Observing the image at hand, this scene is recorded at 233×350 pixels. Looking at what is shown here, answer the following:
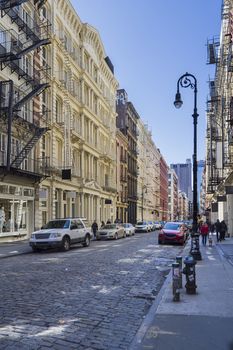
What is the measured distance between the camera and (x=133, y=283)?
11.9 metres

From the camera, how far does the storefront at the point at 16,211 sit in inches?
1088

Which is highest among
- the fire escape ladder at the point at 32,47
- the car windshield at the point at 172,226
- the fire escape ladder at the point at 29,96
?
the fire escape ladder at the point at 32,47

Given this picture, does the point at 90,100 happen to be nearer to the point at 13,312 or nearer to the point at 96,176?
the point at 96,176

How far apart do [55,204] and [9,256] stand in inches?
640

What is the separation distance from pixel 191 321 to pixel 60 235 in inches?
635

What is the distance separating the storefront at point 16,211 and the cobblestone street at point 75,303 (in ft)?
41.6

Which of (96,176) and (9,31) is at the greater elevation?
(9,31)

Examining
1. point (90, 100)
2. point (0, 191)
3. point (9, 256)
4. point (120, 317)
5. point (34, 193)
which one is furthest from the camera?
point (90, 100)

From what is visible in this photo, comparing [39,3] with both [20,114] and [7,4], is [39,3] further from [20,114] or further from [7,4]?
[20,114]

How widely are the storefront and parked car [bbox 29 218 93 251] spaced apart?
4.47m

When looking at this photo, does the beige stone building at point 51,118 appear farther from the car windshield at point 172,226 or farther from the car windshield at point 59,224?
the car windshield at point 172,226

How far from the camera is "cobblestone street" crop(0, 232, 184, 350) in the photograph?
6.50 m

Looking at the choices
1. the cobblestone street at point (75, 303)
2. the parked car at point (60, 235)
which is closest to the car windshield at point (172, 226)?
the parked car at point (60, 235)

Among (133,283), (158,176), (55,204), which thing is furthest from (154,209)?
(133,283)
